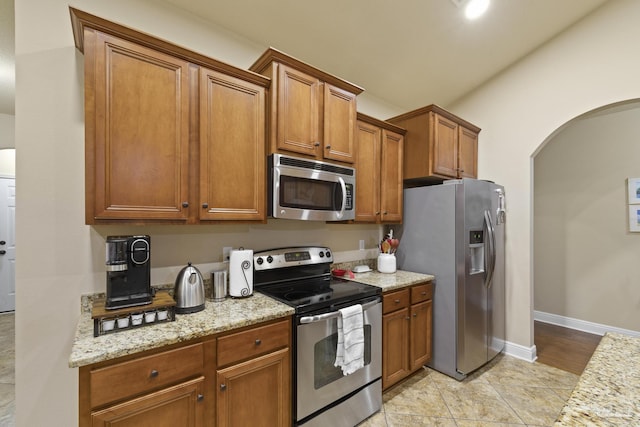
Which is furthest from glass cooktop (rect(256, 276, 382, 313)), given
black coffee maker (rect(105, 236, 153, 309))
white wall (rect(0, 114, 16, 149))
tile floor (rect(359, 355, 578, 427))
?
white wall (rect(0, 114, 16, 149))

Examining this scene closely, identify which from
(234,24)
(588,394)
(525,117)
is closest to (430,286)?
(588,394)

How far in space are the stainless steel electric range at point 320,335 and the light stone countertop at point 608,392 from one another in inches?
47.9

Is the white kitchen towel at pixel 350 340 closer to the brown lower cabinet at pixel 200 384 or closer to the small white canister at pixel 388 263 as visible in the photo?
the brown lower cabinet at pixel 200 384

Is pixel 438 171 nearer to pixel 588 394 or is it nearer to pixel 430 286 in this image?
pixel 430 286

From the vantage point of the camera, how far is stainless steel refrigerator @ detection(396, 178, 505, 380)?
8.42ft

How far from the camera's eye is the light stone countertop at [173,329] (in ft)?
3.78

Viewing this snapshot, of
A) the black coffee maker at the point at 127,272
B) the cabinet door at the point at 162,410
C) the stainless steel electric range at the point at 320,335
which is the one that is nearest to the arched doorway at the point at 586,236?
the stainless steel electric range at the point at 320,335

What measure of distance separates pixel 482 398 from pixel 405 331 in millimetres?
784

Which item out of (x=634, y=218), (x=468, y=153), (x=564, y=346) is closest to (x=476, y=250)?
(x=468, y=153)

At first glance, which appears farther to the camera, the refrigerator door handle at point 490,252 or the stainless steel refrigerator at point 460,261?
the refrigerator door handle at point 490,252

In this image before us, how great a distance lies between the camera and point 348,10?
223 centimetres

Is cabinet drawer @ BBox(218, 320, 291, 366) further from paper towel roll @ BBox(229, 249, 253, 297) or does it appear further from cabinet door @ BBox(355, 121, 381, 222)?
cabinet door @ BBox(355, 121, 381, 222)

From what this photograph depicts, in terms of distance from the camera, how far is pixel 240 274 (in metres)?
1.88

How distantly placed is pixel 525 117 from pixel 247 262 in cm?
328
